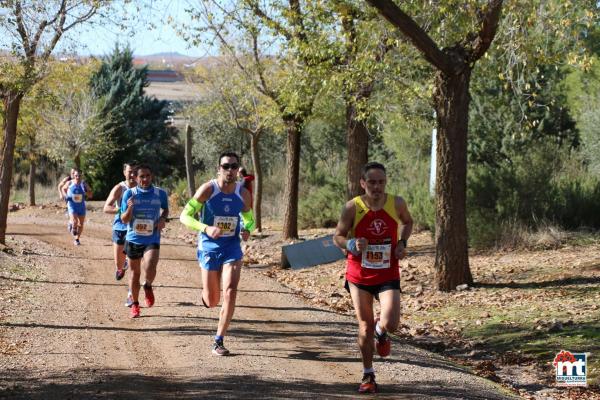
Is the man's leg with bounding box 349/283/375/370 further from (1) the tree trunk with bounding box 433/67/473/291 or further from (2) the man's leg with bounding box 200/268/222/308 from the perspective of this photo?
(1) the tree trunk with bounding box 433/67/473/291

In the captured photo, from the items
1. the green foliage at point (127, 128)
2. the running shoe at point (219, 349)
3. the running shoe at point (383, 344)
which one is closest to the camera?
the running shoe at point (383, 344)

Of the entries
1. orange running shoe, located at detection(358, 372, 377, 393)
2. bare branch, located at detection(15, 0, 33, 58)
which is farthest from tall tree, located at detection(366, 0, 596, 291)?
bare branch, located at detection(15, 0, 33, 58)

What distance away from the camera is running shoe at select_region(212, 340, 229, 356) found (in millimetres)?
9102

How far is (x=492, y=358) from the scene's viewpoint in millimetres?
10250

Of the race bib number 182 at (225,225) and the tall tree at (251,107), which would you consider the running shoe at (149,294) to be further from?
the tall tree at (251,107)

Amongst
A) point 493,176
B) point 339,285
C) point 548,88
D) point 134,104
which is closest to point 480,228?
point 493,176

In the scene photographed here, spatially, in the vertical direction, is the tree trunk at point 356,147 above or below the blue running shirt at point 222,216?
above

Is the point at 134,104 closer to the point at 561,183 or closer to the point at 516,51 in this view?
the point at 561,183

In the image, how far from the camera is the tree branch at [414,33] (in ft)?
40.3

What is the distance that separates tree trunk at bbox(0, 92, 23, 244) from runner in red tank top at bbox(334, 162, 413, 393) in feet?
35.0

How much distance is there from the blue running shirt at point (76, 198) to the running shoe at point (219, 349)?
40.0 ft

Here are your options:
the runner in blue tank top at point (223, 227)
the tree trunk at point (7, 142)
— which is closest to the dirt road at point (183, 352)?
the runner in blue tank top at point (223, 227)

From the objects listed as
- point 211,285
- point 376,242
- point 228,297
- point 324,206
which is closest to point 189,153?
point 324,206

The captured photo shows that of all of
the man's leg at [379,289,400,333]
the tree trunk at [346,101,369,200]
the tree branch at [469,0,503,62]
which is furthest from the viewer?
the tree trunk at [346,101,369,200]
